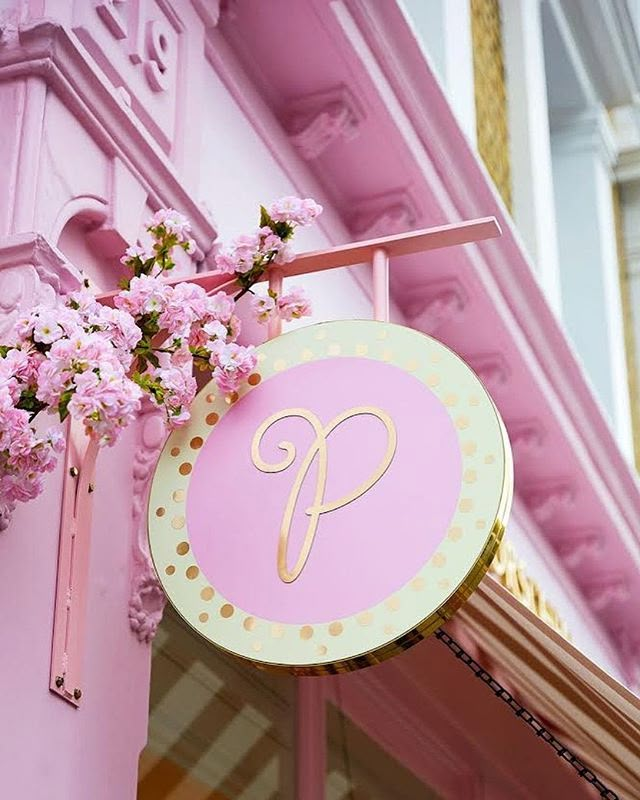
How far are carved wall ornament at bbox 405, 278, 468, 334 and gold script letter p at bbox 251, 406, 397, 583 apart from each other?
256cm

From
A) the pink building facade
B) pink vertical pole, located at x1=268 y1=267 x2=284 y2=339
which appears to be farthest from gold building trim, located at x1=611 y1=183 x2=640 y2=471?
pink vertical pole, located at x1=268 y1=267 x2=284 y2=339

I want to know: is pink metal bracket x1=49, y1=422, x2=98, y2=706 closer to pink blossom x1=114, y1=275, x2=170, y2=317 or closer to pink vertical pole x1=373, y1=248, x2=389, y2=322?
pink blossom x1=114, y1=275, x2=170, y2=317

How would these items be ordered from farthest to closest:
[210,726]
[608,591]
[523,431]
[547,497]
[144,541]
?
1. [608,591]
2. [547,497]
3. [523,431]
4. [210,726]
5. [144,541]

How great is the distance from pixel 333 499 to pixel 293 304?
525 mm

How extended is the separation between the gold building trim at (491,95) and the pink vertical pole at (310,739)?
3157 mm

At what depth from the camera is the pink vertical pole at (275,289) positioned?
10.4ft

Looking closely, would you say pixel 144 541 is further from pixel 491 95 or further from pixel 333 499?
pixel 491 95

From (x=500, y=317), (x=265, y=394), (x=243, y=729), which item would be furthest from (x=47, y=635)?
(x=500, y=317)

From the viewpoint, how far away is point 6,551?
112 inches

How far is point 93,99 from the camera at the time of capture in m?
3.37

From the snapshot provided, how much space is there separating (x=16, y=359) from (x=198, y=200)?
1.28m

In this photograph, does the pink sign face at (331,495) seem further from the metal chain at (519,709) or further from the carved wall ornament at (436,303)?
the carved wall ornament at (436,303)

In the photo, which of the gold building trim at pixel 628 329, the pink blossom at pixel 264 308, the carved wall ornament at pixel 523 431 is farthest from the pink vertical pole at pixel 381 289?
the gold building trim at pixel 628 329

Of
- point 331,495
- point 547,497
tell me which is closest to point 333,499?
point 331,495
